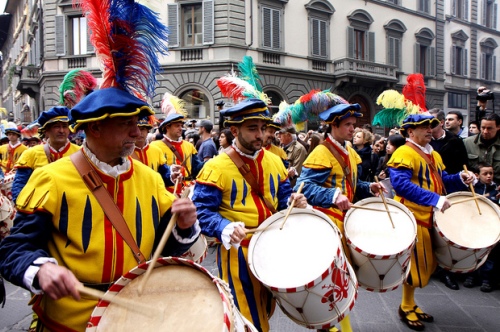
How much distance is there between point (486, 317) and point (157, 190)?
383cm

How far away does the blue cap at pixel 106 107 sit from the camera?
6.59 ft

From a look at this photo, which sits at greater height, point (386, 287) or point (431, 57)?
point (431, 57)

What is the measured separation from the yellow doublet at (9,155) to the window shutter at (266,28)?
12.6 m

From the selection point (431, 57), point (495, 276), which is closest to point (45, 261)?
point (495, 276)

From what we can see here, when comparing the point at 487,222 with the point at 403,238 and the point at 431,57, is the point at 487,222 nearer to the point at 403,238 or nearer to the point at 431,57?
the point at 403,238

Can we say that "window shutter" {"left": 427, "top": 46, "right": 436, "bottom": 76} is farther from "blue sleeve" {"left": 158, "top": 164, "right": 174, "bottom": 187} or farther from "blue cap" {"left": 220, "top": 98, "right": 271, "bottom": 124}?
"blue cap" {"left": 220, "top": 98, "right": 271, "bottom": 124}

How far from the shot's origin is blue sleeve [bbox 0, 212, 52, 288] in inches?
70.8

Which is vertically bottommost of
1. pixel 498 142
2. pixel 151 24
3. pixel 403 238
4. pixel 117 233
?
pixel 403 238

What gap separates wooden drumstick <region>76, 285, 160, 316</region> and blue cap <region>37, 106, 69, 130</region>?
3.41 m

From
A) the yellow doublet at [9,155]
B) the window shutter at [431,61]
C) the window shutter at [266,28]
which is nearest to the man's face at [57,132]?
the yellow doublet at [9,155]

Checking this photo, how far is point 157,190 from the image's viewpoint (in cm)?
230

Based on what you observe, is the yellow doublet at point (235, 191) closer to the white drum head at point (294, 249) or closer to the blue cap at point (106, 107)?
the white drum head at point (294, 249)

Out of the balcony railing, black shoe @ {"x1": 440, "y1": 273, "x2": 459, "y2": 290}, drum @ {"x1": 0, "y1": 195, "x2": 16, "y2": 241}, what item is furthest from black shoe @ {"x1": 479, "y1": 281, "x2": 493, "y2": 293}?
the balcony railing

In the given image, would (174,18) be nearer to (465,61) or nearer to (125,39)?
(125,39)
